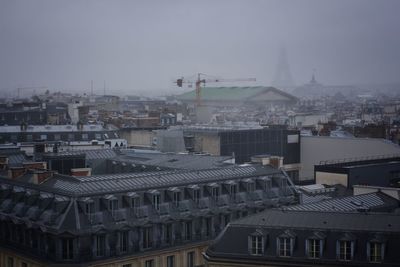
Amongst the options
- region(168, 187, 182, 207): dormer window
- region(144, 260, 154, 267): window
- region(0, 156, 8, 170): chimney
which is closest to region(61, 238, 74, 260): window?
region(144, 260, 154, 267): window

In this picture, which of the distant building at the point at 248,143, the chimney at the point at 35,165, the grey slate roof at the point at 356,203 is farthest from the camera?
the distant building at the point at 248,143

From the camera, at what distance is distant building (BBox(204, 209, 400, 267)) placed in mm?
26766

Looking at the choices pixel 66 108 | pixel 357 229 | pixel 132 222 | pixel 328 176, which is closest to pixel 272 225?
pixel 357 229

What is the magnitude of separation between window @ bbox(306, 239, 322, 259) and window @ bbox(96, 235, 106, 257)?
32.8 ft

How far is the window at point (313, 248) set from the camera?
90.7 ft

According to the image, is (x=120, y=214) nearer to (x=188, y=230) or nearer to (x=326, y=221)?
(x=188, y=230)

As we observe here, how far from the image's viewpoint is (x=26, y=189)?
3734 cm

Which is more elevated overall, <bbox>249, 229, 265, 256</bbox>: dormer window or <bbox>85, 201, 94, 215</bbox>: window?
<bbox>85, 201, 94, 215</bbox>: window

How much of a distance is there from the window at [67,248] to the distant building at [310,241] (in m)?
6.82

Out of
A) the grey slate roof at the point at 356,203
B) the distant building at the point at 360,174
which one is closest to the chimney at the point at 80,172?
the grey slate roof at the point at 356,203

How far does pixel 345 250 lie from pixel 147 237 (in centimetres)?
1105

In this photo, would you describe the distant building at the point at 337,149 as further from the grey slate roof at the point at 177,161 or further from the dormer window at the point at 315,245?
the dormer window at the point at 315,245

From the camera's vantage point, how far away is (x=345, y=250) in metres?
27.3

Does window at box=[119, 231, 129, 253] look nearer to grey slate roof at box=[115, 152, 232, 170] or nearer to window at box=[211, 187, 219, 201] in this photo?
window at box=[211, 187, 219, 201]
